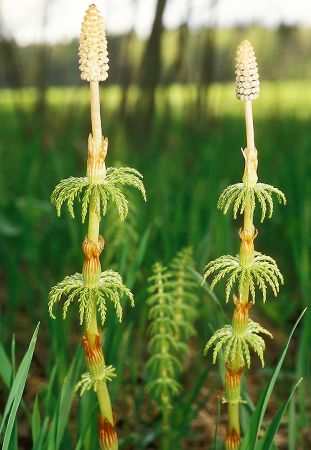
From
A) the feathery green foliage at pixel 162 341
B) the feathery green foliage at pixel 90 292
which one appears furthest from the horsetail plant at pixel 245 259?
the feathery green foliage at pixel 162 341

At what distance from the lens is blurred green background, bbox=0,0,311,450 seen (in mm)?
1706

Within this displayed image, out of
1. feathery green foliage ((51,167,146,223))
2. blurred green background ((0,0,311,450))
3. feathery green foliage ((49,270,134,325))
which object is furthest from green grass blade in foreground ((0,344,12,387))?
feathery green foliage ((51,167,146,223))

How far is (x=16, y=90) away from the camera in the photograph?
4.49 m

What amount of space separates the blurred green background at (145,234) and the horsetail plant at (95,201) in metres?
0.30

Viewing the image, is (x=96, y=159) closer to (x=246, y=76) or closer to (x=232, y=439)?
(x=246, y=76)

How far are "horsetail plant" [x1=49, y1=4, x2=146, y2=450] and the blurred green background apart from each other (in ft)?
0.99

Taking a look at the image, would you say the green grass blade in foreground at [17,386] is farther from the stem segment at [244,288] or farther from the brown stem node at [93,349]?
the stem segment at [244,288]

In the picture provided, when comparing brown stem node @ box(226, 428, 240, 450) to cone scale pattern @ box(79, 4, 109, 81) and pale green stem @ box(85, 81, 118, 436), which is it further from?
cone scale pattern @ box(79, 4, 109, 81)

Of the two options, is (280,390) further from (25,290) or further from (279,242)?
(279,242)

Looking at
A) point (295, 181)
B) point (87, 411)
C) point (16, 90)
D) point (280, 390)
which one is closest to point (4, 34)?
point (16, 90)

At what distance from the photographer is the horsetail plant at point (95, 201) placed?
84 cm

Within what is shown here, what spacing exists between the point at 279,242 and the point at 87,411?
1927mm

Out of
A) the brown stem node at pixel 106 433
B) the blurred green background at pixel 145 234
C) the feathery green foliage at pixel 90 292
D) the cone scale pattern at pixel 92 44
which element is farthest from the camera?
the blurred green background at pixel 145 234

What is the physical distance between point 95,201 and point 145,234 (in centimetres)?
69
